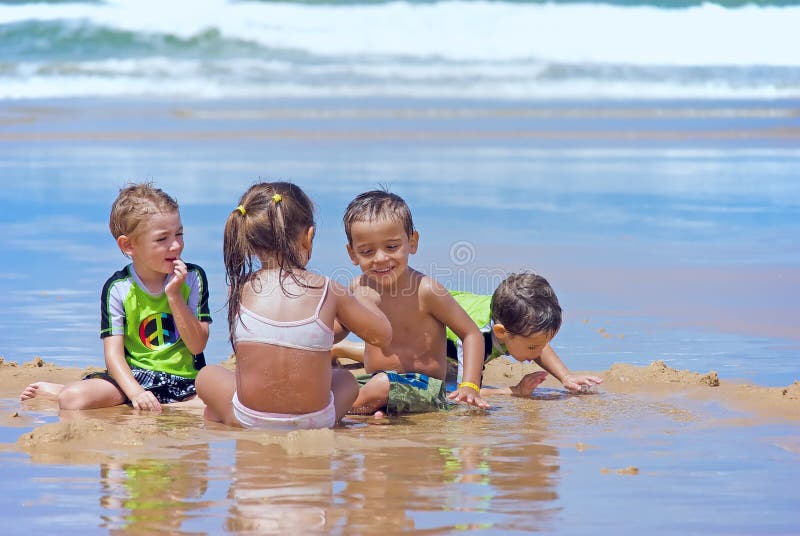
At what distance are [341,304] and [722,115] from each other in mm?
14956

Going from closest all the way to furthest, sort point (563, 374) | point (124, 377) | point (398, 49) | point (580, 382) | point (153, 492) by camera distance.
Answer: point (153, 492), point (124, 377), point (580, 382), point (563, 374), point (398, 49)

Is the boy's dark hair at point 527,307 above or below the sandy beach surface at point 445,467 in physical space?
above

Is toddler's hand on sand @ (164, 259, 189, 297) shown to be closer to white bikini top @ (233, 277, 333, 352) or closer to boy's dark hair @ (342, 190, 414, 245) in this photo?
white bikini top @ (233, 277, 333, 352)

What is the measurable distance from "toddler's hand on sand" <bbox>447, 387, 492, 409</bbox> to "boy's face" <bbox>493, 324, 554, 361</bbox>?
478 millimetres

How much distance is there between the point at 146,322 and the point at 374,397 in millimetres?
1141

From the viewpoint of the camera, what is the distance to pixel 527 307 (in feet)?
16.9

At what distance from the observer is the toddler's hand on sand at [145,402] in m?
4.87

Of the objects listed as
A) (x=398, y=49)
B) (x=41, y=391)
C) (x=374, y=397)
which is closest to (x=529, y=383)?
(x=374, y=397)

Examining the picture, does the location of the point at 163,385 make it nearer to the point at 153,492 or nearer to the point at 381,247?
the point at 381,247

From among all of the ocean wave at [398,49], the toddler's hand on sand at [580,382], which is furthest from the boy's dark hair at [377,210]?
the ocean wave at [398,49]

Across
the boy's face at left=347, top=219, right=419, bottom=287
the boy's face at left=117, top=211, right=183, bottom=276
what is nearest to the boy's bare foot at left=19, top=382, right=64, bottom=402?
the boy's face at left=117, top=211, right=183, bottom=276

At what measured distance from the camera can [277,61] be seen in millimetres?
26484

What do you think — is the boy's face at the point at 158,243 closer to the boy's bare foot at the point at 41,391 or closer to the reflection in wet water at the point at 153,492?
the boy's bare foot at the point at 41,391

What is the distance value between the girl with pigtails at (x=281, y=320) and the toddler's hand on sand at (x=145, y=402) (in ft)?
1.41
